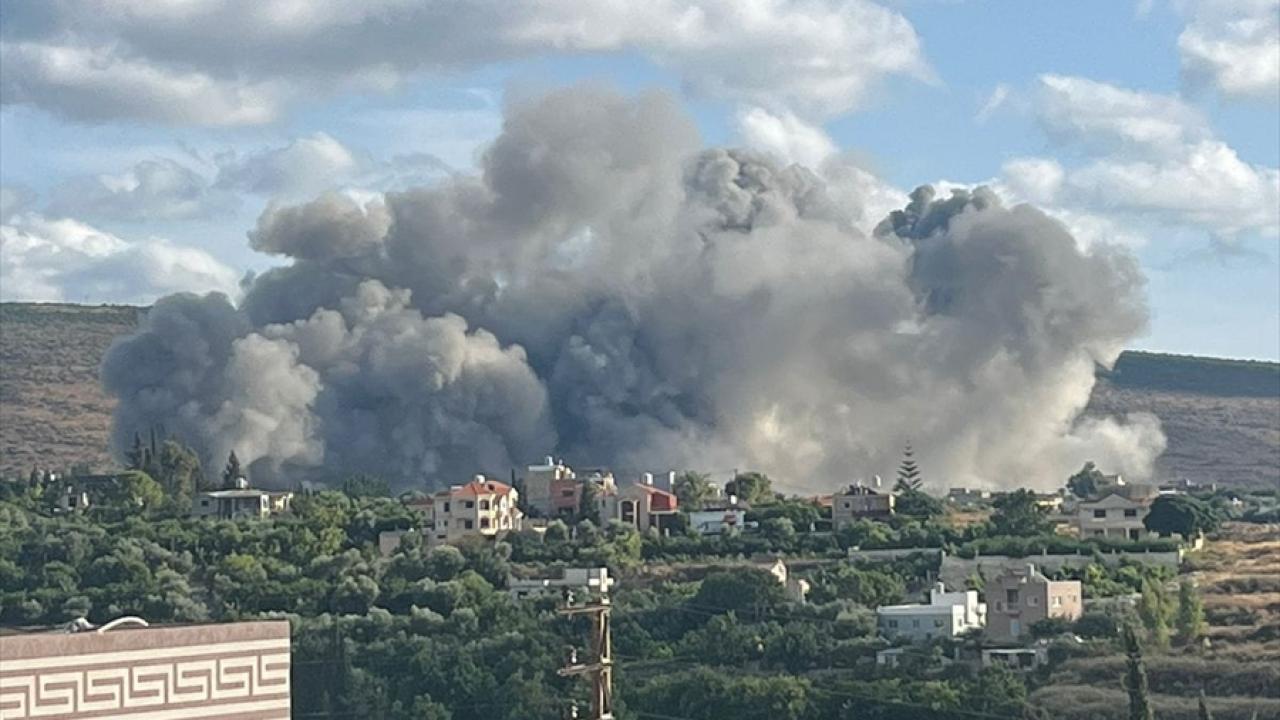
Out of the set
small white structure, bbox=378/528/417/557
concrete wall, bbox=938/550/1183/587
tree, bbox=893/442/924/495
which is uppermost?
tree, bbox=893/442/924/495

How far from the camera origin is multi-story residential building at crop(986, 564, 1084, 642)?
2928 inches

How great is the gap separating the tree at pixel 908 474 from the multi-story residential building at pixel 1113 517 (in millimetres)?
13668

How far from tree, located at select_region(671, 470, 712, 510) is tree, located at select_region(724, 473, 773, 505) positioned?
0.87m

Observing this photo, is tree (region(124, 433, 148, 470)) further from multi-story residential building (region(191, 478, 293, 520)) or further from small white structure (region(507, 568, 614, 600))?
small white structure (region(507, 568, 614, 600))

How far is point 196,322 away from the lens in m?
121

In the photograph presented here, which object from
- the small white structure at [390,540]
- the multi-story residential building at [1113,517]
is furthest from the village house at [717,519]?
the multi-story residential building at [1113,517]

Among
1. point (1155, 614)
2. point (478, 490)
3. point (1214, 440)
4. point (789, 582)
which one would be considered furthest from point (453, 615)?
point (1214, 440)

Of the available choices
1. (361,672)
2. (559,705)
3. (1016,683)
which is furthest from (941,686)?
(361,672)

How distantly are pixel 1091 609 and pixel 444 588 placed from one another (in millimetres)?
16731

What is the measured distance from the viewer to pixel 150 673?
33375mm

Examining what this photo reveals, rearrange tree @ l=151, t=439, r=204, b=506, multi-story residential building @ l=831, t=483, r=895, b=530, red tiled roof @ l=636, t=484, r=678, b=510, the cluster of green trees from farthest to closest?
tree @ l=151, t=439, r=204, b=506
multi-story residential building @ l=831, t=483, r=895, b=530
red tiled roof @ l=636, t=484, r=678, b=510
the cluster of green trees

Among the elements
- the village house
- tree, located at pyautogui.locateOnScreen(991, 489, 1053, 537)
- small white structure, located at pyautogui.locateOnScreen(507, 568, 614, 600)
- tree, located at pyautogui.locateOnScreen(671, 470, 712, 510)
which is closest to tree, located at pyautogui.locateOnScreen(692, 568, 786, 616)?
small white structure, located at pyautogui.locateOnScreen(507, 568, 614, 600)

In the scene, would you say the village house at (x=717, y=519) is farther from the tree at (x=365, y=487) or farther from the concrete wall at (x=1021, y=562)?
the tree at (x=365, y=487)

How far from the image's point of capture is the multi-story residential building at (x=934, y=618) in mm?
73625
